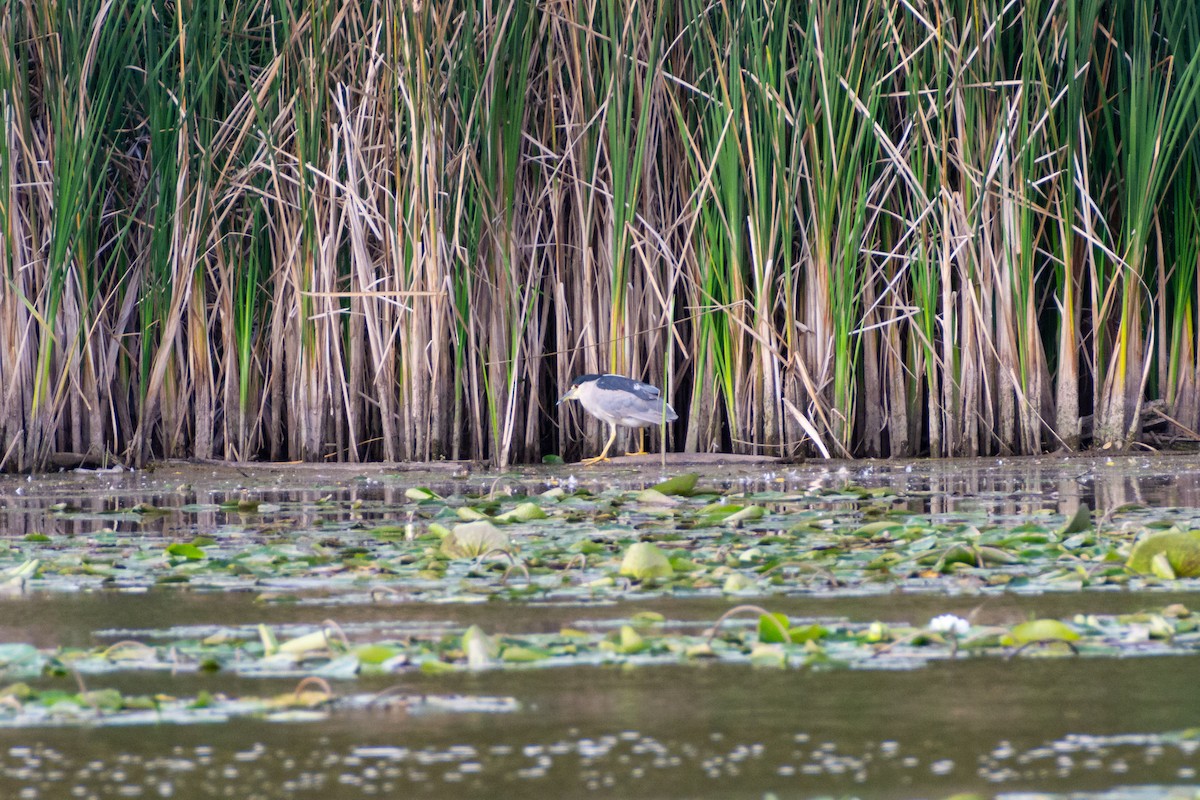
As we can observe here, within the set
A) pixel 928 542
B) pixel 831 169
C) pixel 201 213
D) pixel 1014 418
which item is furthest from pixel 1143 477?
pixel 201 213

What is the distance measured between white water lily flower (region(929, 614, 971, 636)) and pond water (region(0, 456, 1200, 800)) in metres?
0.02

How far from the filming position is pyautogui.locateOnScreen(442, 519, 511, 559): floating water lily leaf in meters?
4.35

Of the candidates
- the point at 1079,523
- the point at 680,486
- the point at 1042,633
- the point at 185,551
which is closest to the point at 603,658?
the point at 1042,633

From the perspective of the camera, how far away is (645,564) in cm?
392

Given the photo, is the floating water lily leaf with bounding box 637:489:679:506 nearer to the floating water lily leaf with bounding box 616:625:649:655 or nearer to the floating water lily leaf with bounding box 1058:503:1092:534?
the floating water lily leaf with bounding box 1058:503:1092:534

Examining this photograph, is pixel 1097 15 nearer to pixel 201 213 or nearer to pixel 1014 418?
pixel 1014 418

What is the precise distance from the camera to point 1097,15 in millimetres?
7992

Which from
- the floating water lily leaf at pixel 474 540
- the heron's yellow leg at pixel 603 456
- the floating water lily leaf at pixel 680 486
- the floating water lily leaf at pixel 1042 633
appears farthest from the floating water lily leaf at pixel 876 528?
the heron's yellow leg at pixel 603 456

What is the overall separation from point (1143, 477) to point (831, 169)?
6.55 feet

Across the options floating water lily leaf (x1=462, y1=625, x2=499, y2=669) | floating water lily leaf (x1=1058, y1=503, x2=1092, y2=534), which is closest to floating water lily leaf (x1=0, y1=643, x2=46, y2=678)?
floating water lily leaf (x1=462, y1=625, x2=499, y2=669)

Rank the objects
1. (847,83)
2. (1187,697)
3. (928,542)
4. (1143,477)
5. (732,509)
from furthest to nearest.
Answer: (847,83)
(1143,477)
(732,509)
(928,542)
(1187,697)

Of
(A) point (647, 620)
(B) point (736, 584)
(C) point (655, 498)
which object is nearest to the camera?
(A) point (647, 620)

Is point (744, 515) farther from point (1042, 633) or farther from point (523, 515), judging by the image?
point (1042, 633)

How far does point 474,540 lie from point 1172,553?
172cm
